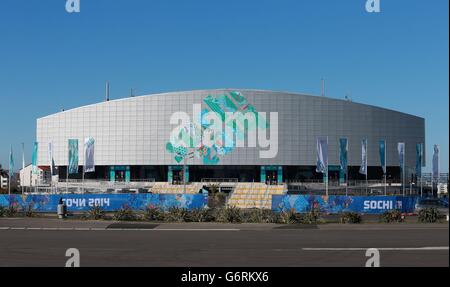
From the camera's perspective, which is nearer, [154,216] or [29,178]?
[154,216]

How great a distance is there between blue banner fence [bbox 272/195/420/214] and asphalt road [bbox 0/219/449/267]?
1308 cm

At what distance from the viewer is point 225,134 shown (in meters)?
108

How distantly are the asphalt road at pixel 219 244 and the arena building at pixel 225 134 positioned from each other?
8210cm

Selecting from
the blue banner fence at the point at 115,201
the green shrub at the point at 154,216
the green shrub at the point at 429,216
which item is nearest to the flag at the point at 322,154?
the blue banner fence at the point at 115,201

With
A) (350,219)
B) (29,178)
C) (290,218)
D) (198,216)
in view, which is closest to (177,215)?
(198,216)

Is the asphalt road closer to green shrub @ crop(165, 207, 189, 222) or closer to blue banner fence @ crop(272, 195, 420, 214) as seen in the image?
green shrub @ crop(165, 207, 189, 222)

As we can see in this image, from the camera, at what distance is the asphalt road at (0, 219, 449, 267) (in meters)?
14.2

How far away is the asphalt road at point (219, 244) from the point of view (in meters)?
14.2

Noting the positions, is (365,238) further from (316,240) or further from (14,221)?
(14,221)

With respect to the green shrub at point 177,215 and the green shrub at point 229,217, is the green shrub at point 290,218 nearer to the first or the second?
the green shrub at point 229,217

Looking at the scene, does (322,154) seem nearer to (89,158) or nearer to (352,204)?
(352,204)

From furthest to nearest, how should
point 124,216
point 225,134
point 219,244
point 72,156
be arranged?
point 225,134 → point 72,156 → point 124,216 → point 219,244

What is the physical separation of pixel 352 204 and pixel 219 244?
22593mm
